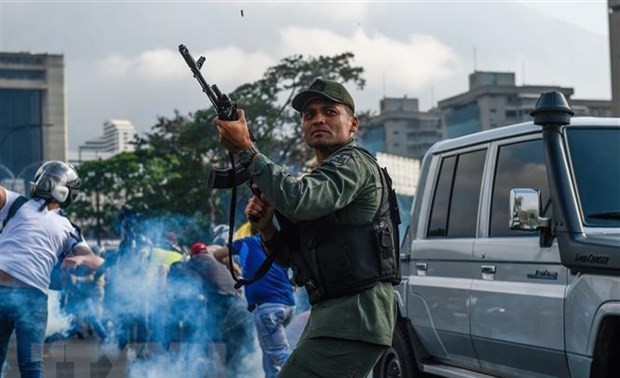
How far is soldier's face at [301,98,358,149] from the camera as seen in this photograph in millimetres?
3875

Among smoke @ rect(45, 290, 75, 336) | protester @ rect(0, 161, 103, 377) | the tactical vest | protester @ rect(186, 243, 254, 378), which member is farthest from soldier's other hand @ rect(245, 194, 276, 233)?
smoke @ rect(45, 290, 75, 336)

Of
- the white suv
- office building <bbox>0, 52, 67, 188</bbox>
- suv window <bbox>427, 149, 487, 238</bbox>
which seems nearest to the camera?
the white suv

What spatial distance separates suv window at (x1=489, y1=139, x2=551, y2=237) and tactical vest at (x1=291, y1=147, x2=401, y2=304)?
2.04 meters

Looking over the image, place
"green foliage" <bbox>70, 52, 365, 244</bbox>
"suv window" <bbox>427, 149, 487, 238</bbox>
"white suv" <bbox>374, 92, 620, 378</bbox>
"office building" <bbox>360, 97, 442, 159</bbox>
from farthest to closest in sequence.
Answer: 1. "office building" <bbox>360, 97, 442, 159</bbox>
2. "green foliage" <bbox>70, 52, 365, 244</bbox>
3. "suv window" <bbox>427, 149, 487, 238</bbox>
4. "white suv" <bbox>374, 92, 620, 378</bbox>

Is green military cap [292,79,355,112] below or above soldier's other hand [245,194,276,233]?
above

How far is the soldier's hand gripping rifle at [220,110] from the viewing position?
3584 millimetres

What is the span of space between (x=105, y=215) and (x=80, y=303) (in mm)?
55591

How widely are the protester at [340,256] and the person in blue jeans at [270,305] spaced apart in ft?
14.7

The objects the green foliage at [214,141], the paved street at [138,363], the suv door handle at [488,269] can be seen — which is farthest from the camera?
the green foliage at [214,141]

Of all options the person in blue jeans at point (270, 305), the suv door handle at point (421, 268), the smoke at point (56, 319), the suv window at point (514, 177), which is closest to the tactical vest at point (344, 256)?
the suv window at point (514, 177)

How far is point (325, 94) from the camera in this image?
12.6 ft

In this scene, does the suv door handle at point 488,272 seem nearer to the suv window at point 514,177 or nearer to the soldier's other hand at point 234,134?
the suv window at point 514,177

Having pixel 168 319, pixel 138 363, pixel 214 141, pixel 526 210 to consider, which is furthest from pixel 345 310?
pixel 214 141

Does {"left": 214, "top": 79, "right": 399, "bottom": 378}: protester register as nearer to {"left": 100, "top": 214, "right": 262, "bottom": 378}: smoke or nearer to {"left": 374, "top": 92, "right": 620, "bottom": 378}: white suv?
{"left": 374, "top": 92, "right": 620, "bottom": 378}: white suv
